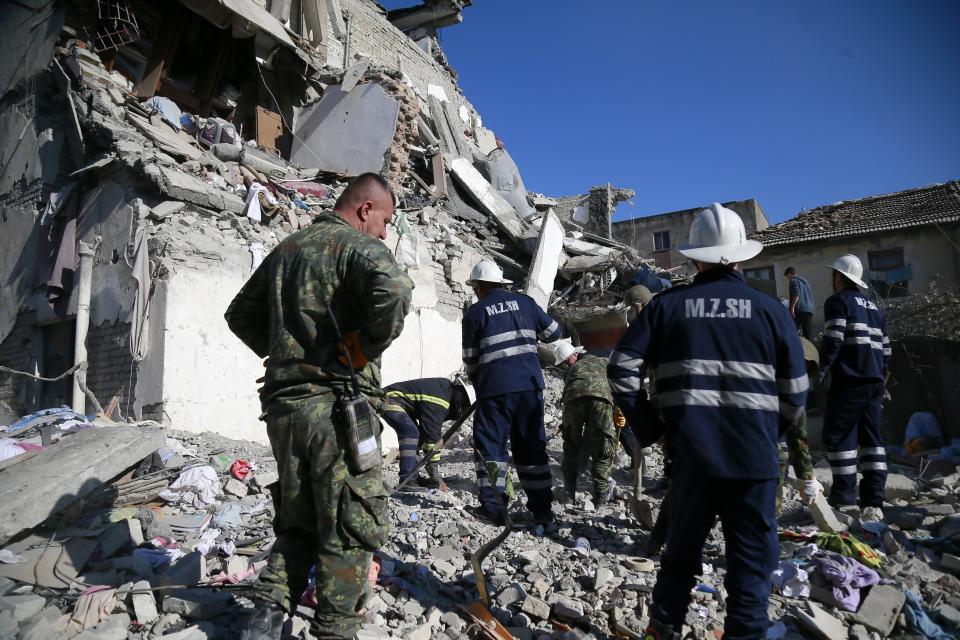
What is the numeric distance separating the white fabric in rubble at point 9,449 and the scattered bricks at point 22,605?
1.58 m

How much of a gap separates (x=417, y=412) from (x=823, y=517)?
306 centimetres

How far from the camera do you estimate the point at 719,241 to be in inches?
92.3

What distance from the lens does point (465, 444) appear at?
715 centimetres

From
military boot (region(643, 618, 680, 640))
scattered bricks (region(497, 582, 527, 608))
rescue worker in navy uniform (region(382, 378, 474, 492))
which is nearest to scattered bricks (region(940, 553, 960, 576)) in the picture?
military boot (region(643, 618, 680, 640))

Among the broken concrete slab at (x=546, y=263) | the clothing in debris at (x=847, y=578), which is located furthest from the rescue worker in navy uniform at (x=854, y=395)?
the broken concrete slab at (x=546, y=263)

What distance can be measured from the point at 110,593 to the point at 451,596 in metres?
1.46

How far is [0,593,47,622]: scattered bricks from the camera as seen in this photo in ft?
7.36

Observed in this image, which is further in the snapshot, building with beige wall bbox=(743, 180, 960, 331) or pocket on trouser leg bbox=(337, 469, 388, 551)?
building with beige wall bbox=(743, 180, 960, 331)

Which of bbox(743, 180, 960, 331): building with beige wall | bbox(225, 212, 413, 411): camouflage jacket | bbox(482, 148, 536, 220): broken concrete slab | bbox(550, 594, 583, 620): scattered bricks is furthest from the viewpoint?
bbox(743, 180, 960, 331): building with beige wall

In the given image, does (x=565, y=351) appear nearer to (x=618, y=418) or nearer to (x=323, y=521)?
(x=618, y=418)

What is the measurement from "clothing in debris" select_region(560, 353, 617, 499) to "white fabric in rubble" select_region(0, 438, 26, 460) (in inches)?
151

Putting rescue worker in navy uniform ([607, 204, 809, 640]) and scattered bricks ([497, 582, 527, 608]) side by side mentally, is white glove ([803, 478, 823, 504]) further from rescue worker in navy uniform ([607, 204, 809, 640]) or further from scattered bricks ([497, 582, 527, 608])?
scattered bricks ([497, 582, 527, 608])

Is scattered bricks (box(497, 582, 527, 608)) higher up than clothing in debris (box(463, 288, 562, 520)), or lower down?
lower down

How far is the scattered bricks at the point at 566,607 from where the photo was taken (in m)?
2.49
